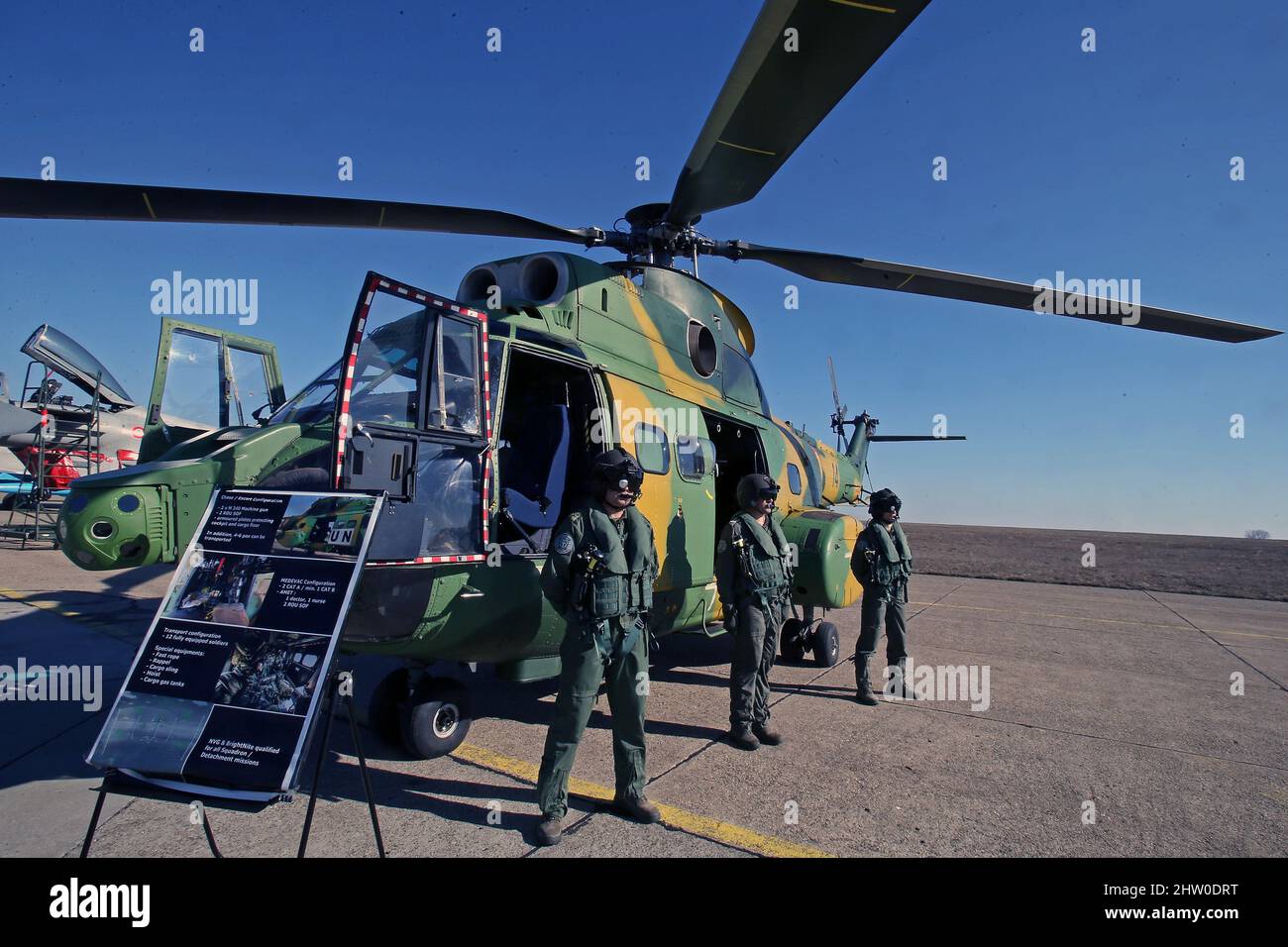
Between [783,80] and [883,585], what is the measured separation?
179 inches

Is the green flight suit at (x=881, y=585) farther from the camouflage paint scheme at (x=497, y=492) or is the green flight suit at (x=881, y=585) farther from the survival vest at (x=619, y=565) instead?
the survival vest at (x=619, y=565)

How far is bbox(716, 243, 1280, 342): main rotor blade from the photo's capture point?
20.3 ft

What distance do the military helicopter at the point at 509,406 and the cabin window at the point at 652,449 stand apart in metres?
0.02

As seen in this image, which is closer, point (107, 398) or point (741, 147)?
point (741, 147)

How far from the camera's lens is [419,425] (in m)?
3.68

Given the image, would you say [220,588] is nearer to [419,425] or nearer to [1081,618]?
[419,425]

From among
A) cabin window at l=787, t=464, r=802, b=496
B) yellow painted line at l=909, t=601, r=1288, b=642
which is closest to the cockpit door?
cabin window at l=787, t=464, r=802, b=496

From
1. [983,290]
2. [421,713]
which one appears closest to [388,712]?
[421,713]

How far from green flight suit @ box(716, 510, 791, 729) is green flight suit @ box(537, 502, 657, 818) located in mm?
1309

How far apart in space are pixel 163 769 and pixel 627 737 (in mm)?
2193

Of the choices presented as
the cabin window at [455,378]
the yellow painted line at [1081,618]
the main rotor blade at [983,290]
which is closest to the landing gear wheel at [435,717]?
the cabin window at [455,378]

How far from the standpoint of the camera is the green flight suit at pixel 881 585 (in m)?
6.44

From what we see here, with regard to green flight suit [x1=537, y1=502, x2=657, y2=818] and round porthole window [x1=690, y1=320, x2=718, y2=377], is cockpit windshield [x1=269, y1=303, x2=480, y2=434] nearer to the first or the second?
green flight suit [x1=537, y1=502, x2=657, y2=818]
